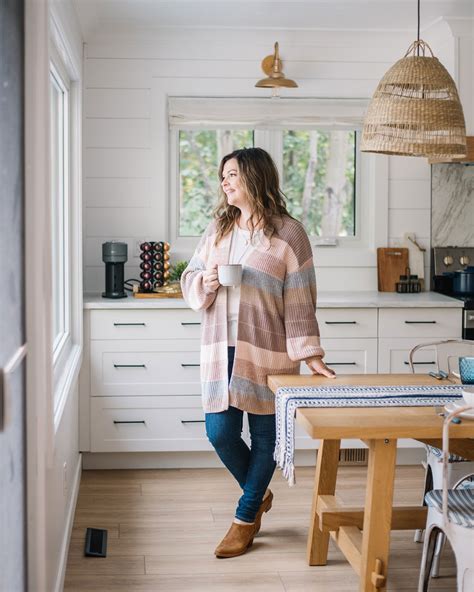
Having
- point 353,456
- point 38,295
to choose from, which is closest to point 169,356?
point 353,456

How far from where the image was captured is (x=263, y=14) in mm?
4863

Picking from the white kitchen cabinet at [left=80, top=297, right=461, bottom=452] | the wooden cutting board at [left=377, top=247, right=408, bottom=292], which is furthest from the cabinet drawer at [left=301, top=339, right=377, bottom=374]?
the wooden cutting board at [left=377, top=247, right=408, bottom=292]

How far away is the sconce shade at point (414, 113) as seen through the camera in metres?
2.97

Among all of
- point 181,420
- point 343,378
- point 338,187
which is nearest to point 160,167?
point 338,187

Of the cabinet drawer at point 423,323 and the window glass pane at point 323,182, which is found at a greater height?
the window glass pane at point 323,182

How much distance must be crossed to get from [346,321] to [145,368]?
1.10m

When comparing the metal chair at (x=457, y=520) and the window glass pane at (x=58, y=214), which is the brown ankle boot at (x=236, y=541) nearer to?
the metal chair at (x=457, y=520)

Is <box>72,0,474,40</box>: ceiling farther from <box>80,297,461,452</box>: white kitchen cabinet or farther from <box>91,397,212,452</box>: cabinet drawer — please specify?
<box>91,397,212,452</box>: cabinet drawer

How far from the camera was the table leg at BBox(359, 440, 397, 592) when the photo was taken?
280 cm

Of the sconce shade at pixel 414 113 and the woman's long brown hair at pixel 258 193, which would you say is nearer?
the sconce shade at pixel 414 113

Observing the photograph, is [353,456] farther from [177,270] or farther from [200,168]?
[200,168]

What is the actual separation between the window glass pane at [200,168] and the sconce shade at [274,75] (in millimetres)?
425

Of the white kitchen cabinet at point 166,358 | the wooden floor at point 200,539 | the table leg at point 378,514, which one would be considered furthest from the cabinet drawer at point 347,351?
the table leg at point 378,514

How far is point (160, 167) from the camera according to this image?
5266mm
